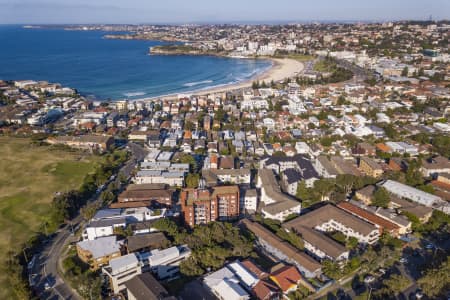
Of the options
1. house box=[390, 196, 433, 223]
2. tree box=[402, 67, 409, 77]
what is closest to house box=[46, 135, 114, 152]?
house box=[390, 196, 433, 223]

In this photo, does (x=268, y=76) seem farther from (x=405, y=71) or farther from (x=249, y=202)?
(x=249, y=202)

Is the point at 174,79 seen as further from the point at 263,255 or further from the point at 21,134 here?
the point at 263,255

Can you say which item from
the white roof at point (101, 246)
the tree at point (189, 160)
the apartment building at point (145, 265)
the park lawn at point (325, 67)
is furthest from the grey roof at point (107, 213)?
the park lawn at point (325, 67)

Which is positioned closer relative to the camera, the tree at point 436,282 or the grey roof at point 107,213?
the tree at point 436,282

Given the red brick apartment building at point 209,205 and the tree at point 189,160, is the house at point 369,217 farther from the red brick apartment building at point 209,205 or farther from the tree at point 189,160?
the tree at point 189,160

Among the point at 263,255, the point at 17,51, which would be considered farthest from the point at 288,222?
the point at 17,51

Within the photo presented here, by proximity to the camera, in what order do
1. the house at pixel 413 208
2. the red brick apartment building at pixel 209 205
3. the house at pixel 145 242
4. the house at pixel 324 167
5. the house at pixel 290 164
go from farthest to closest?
the house at pixel 290 164 → the house at pixel 324 167 → the house at pixel 413 208 → the red brick apartment building at pixel 209 205 → the house at pixel 145 242

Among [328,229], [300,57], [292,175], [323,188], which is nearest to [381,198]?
[323,188]
